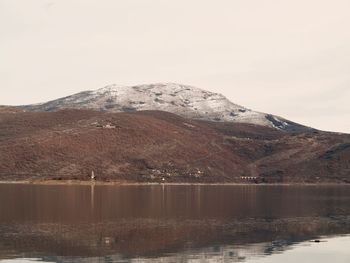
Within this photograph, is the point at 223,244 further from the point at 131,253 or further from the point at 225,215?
the point at 225,215

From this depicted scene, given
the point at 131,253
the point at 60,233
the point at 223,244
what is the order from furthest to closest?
the point at 60,233
the point at 223,244
the point at 131,253

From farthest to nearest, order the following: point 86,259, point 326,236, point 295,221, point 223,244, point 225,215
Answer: point 225,215
point 295,221
point 326,236
point 223,244
point 86,259

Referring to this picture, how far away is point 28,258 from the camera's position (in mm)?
41688

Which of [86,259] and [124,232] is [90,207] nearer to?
[124,232]

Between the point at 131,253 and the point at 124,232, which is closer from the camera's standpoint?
the point at 131,253

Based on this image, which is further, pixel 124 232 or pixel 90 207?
pixel 90 207

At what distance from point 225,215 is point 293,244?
27.0m

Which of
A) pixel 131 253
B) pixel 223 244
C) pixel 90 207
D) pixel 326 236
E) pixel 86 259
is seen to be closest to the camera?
pixel 86 259

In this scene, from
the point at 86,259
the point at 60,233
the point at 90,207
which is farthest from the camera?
the point at 90,207

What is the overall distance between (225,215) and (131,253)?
35.8 metres

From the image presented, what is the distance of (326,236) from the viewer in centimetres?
5912

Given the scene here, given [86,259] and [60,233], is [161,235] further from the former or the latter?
[86,259]

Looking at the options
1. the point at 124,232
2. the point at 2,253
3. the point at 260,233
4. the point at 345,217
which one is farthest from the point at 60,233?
the point at 345,217

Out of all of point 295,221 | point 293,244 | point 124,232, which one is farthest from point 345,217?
point 124,232
